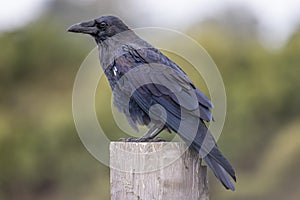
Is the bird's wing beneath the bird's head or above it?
beneath

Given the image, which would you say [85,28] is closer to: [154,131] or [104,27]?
[104,27]

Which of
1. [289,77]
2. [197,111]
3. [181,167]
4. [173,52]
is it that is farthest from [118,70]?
[289,77]

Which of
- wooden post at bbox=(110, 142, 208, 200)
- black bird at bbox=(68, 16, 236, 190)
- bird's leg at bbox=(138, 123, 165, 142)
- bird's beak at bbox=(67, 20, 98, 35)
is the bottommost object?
wooden post at bbox=(110, 142, 208, 200)

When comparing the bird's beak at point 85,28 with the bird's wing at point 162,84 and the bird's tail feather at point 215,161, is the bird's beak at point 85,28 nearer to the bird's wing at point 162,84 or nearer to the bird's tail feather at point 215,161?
the bird's wing at point 162,84

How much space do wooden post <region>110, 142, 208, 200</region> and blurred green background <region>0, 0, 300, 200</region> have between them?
5005mm

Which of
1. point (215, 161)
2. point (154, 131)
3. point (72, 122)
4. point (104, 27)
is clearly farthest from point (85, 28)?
point (72, 122)

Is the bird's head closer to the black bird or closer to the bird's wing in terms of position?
the black bird

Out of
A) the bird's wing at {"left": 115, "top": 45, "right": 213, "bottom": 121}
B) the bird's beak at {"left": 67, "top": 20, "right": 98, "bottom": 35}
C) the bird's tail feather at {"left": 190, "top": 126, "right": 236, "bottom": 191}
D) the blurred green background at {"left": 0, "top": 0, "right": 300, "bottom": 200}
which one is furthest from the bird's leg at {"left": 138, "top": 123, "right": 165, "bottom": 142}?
A: the blurred green background at {"left": 0, "top": 0, "right": 300, "bottom": 200}

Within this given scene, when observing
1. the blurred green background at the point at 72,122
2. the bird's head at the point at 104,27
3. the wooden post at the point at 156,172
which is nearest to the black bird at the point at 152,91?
the bird's head at the point at 104,27

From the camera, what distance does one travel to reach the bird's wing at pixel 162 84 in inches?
136

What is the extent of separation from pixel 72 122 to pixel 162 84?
5.36 m

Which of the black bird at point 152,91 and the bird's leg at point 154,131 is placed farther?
the bird's leg at point 154,131

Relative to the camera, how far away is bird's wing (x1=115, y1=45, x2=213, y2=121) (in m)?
3.44

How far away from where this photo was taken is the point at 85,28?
4039 millimetres
